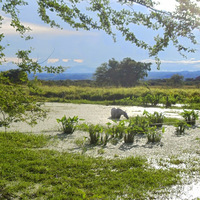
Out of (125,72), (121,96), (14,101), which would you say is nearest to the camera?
(14,101)

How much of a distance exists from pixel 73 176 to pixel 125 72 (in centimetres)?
4614

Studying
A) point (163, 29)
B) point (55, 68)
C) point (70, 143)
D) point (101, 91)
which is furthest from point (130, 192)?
point (101, 91)

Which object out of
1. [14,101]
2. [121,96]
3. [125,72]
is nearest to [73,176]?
[14,101]

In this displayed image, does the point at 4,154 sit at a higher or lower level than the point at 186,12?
lower

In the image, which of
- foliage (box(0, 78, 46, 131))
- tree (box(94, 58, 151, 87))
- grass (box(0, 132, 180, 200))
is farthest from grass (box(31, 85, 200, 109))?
tree (box(94, 58, 151, 87))

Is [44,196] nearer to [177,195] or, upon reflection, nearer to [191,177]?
[177,195]

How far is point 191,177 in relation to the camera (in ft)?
15.7

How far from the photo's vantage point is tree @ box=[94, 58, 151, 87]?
49281mm

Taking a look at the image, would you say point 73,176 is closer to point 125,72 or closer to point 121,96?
point 121,96

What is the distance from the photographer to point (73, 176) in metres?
4.72

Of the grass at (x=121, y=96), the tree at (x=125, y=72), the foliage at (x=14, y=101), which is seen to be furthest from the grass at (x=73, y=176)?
the tree at (x=125, y=72)

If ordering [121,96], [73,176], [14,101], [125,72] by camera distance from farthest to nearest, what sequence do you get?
[125,72]
[121,96]
[73,176]
[14,101]

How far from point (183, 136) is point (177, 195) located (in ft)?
14.5

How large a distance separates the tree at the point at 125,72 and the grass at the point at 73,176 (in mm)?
43255
